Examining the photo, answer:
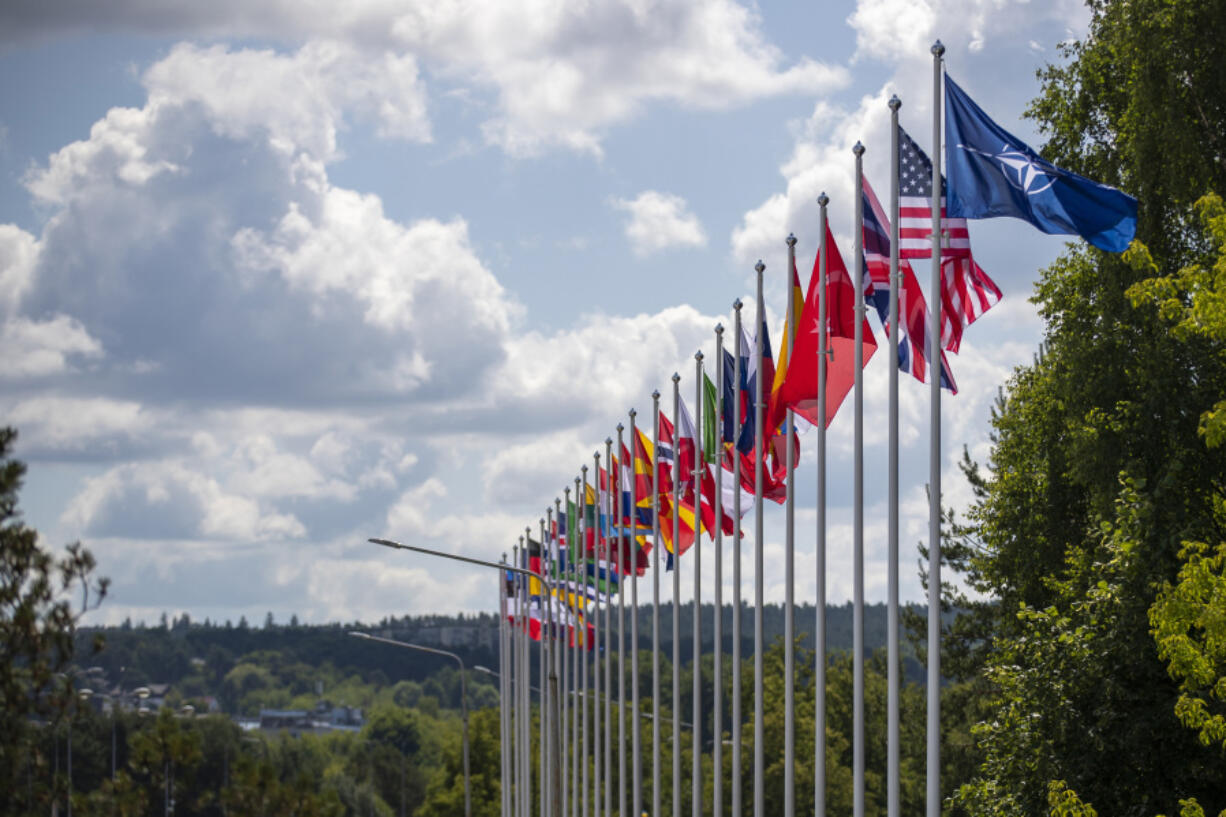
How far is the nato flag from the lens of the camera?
1875cm

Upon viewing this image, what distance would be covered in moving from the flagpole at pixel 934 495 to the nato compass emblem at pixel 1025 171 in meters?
0.91

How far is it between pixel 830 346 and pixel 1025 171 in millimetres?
5198

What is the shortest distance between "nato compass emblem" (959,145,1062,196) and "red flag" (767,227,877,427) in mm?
3616

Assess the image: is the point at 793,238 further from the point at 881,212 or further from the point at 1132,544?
the point at 1132,544

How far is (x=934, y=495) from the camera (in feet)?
61.9

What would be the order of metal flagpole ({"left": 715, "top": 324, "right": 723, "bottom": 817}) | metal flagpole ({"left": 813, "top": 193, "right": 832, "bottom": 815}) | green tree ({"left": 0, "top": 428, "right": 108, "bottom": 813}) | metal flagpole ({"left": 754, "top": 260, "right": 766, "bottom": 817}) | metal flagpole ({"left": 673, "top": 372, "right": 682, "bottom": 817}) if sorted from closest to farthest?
1. green tree ({"left": 0, "top": 428, "right": 108, "bottom": 813})
2. metal flagpole ({"left": 813, "top": 193, "right": 832, "bottom": 815})
3. metal flagpole ({"left": 754, "top": 260, "right": 766, "bottom": 817})
4. metal flagpole ({"left": 715, "top": 324, "right": 723, "bottom": 817})
5. metal flagpole ({"left": 673, "top": 372, "right": 682, "bottom": 817})

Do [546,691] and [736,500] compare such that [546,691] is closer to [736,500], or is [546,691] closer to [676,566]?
[676,566]

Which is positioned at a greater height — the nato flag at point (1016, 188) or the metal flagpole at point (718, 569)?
the nato flag at point (1016, 188)

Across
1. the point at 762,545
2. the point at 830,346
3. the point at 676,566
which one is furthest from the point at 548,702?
the point at 830,346

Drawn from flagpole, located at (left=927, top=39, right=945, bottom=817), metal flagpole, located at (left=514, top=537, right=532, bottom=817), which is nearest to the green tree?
flagpole, located at (left=927, top=39, right=945, bottom=817)

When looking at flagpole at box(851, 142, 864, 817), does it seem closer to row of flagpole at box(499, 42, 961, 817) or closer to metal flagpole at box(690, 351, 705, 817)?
row of flagpole at box(499, 42, 961, 817)

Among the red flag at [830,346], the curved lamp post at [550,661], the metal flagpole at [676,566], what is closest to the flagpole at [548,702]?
the curved lamp post at [550,661]

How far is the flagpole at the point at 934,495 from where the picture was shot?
1891cm

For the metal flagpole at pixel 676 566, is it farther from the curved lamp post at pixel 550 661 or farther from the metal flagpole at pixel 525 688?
the metal flagpole at pixel 525 688
